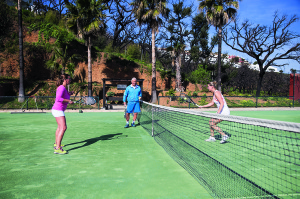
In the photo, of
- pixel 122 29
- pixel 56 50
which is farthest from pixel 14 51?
pixel 122 29

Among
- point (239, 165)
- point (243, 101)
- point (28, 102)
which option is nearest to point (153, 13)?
point (243, 101)

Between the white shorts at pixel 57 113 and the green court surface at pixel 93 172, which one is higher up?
the white shorts at pixel 57 113

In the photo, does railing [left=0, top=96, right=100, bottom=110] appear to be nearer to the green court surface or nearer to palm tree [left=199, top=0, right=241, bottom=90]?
the green court surface

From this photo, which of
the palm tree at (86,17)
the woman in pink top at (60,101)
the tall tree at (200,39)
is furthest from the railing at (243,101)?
the tall tree at (200,39)

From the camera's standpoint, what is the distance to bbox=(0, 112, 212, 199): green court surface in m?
3.54

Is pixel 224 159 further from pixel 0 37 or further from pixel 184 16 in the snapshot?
pixel 184 16

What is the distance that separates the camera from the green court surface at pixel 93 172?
139 inches

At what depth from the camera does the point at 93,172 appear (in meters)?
4.43

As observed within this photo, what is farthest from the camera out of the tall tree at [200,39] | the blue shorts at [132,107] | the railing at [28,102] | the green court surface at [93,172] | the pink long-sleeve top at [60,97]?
the tall tree at [200,39]

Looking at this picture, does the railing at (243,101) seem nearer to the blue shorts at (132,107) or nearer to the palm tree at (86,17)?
the palm tree at (86,17)

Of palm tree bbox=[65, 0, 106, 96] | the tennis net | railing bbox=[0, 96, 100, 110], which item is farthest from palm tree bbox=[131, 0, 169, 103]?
the tennis net

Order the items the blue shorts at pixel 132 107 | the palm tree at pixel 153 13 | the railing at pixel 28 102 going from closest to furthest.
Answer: the blue shorts at pixel 132 107 < the railing at pixel 28 102 < the palm tree at pixel 153 13

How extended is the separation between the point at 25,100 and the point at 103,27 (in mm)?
10053

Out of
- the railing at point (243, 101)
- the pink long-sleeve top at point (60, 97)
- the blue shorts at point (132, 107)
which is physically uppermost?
the pink long-sleeve top at point (60, 97)
